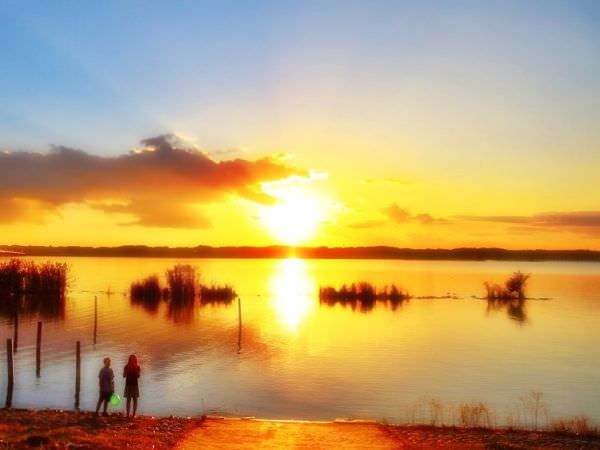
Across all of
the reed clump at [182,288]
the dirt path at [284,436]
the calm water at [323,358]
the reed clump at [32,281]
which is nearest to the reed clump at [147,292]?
the reed clump at [182,288]

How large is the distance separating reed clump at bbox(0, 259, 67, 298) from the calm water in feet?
17.7

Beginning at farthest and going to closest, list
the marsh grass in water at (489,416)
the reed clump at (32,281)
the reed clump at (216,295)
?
the reed clump at (216,295)
the reed clump at (32,281)
the marsh grass in water at (489,416)

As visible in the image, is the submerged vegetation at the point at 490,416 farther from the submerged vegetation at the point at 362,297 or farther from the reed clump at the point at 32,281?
the reed clump at the point at 32,281

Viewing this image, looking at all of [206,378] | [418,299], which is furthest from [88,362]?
[418,299]

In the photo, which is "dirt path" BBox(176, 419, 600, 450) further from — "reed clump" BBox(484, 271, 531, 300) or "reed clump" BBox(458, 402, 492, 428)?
"reed clump" BBox(484, 271, 531, 300)

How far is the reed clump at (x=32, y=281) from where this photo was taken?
73688mm

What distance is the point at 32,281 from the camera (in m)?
75.5

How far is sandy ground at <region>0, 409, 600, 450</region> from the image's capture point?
52.3ft

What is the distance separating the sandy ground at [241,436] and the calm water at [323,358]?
5.54 meters

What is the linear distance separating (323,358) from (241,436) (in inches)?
886

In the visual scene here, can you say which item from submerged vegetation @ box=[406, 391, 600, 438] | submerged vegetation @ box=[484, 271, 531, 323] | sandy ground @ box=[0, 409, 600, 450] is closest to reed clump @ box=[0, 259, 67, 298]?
submerged vegetation @ box=[484, 271, 531, 323]

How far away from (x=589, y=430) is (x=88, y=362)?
89.5 ft

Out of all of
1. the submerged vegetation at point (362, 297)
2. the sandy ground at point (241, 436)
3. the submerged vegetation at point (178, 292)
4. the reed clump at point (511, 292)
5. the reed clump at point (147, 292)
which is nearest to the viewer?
the sandy ground at point (241, 436)

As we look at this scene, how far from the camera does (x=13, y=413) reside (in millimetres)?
20797
